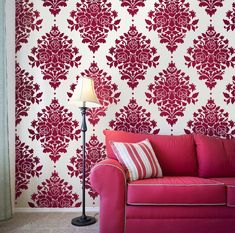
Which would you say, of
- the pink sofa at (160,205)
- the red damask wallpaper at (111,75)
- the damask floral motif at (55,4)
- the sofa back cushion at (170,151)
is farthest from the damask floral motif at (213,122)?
the damask floral motif at (55,4)

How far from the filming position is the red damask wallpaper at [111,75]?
3203mm

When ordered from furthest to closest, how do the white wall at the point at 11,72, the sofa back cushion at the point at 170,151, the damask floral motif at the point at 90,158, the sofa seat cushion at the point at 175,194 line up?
the damask floral motif at the point at 90,158
the white wall at the point at 11,72
the sofa back cushion at the point at 170,151
the sofa seat cushion at the point at 175,194

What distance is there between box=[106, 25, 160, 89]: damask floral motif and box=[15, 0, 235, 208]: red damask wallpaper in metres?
0.01

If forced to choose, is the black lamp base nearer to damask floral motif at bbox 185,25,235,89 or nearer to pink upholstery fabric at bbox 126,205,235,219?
pink upholstery fabric at bbox 126,205,235,219

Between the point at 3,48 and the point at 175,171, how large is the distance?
6.44ft

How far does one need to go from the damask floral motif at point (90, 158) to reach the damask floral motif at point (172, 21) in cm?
128

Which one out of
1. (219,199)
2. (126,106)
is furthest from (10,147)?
(219,199)

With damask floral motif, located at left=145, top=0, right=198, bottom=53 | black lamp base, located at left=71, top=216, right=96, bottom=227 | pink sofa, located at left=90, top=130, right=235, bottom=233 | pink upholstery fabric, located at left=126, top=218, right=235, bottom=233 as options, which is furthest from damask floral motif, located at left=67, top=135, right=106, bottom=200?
damask floral motif, located at left=145, top=0, right=198, bottom=53

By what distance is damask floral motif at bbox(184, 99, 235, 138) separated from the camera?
3.21 meters

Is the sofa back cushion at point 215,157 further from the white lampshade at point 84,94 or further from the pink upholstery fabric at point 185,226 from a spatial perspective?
the white lampshade at point 84,94

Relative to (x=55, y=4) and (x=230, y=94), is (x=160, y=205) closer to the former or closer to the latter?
(x=230, y=94)

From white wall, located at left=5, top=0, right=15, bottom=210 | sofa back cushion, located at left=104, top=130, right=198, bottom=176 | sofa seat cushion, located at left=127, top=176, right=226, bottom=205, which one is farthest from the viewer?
white wall, located at left=5, top=0, right=15, bottom=210

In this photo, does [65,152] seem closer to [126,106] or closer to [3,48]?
[126,106]

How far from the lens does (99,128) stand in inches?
127
